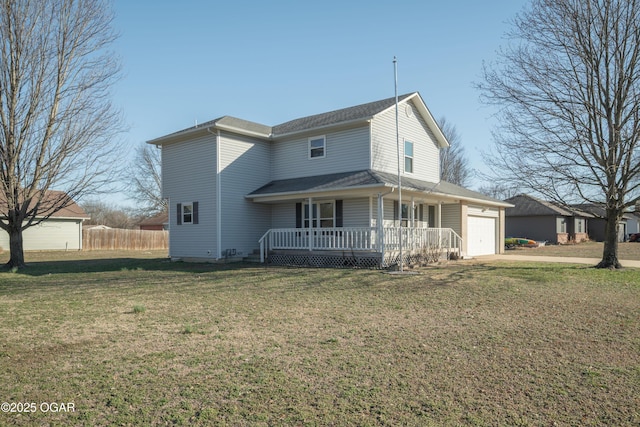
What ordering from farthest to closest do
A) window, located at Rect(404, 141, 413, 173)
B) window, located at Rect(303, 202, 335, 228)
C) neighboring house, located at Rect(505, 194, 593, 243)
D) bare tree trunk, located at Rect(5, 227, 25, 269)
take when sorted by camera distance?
1. neighboring house, located at Rect(505, 194, 593, 243)
2. window, located at Rect(404, 141, 413, 173)
3. window, located at Rect(303, 202, 335, 228)
4. bare tree trunk, located at Rect(5, 227, 25, 269)

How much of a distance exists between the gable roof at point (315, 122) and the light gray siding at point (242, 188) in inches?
22.1

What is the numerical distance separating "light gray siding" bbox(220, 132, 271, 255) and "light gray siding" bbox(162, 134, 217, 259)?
47 centimetres

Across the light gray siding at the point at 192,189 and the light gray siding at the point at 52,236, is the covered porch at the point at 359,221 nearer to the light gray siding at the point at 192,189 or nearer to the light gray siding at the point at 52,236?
the light gray siding at the point at 192,189

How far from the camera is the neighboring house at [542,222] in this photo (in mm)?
39000

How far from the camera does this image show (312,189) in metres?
17.3

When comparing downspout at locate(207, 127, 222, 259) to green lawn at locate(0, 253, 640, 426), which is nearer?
green lawn at locate(0, 253, 640, 426)

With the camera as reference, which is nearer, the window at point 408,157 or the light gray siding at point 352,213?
the light gray siding at point 352,213

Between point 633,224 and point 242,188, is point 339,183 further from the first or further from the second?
point 633,224

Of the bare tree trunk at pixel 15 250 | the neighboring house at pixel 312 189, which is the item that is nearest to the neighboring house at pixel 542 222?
the neighboring house at pixel 312 189

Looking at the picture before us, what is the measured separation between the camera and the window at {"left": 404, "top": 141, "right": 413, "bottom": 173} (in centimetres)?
2023

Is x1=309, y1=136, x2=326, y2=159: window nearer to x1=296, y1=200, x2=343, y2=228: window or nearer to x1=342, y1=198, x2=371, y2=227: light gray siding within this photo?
x1=296, y1=200, x2=343, y2=228: window

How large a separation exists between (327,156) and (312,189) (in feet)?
8.58

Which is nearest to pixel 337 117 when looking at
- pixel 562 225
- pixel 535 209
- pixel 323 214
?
pixel 323 214

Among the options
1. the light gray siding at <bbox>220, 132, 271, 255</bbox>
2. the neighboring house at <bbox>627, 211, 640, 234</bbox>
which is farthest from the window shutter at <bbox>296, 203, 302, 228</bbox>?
the neighboring house at <bbox>627, 211, 640, 234</bbox>
